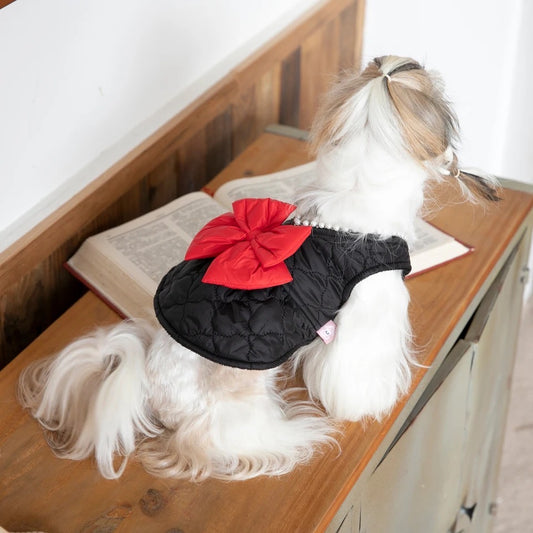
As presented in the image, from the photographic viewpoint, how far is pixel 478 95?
190 cm

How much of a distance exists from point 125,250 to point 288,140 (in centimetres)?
40

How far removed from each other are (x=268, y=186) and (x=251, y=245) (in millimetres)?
396

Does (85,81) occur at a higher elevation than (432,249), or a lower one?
higher

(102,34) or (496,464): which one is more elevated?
(102,34)

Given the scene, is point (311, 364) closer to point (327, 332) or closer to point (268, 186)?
point (327, 332)

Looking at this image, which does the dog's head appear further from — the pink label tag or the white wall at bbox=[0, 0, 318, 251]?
the white wall at bbox=[0, 0, 318, 251]

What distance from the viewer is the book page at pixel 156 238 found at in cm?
102

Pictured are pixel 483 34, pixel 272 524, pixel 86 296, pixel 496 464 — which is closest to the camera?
pixel 272 524

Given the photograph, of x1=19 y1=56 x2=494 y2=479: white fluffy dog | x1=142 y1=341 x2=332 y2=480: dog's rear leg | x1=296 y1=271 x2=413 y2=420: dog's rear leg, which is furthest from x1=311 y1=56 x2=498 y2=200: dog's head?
x1=142 y1=341 x2=332 y2=480: dog's rear leg

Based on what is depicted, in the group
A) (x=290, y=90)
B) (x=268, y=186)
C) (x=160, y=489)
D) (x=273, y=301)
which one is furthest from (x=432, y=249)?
(x=290, y=90)

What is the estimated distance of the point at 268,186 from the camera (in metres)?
1.18

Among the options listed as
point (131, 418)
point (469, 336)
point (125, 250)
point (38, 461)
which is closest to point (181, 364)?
point (131, 418)

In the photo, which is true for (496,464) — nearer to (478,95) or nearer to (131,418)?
(478,95)

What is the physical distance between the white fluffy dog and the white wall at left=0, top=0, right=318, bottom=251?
0.26 metres
